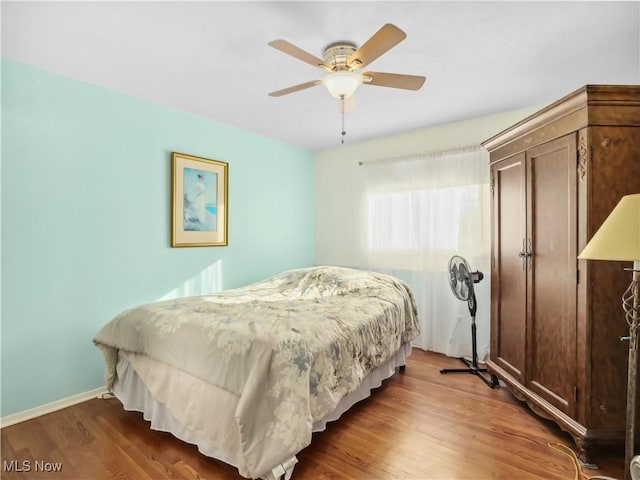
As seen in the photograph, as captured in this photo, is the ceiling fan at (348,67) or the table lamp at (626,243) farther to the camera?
the ceiling fan at (348,67)

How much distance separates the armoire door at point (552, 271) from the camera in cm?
186

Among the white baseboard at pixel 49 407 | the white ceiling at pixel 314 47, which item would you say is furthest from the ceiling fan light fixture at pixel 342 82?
the white baseboard at pixel 49 407

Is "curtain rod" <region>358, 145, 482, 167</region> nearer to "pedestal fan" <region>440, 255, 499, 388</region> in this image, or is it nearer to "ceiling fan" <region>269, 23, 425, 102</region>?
"pedestal fan" <region>440, 255, 499, 388</region>

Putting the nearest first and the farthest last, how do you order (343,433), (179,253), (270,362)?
1. (270,362)
2. (343,433)
3. (179,253)

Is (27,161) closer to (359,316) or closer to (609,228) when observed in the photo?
(359,316)

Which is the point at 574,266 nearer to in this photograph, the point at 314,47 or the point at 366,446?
the point at 366,446

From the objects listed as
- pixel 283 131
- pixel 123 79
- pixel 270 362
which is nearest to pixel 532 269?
pixel 270 362

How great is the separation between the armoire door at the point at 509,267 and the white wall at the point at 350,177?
101cm

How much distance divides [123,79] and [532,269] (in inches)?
125

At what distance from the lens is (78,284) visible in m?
2.48

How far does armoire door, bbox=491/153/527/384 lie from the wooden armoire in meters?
0.01

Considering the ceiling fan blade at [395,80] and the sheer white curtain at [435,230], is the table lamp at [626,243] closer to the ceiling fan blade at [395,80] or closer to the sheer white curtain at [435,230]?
the ceiling fan blade at [395,80]

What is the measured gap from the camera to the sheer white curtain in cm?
333

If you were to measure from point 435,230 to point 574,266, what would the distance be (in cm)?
177
